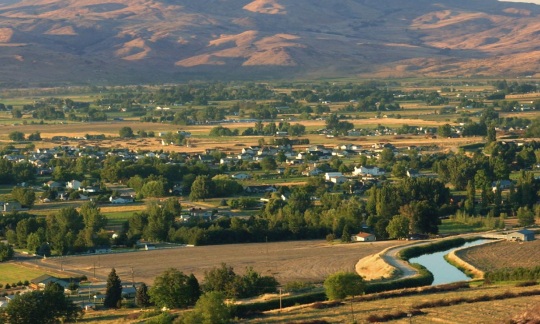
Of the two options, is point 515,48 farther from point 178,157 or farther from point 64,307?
point 64,307

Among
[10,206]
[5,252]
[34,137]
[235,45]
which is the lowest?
[5,252]

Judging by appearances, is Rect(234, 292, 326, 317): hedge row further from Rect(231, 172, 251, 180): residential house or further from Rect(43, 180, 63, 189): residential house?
Rect(231, 172, 251, 180): residential house

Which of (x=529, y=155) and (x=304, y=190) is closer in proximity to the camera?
(x=304, y=190)

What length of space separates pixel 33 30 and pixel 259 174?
122522mm

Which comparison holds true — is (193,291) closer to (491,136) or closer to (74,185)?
(74,185)

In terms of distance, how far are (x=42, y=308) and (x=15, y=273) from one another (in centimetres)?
756

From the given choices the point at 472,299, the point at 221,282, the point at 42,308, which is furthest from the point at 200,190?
the point at 472,299

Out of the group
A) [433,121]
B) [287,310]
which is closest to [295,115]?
[433,121]

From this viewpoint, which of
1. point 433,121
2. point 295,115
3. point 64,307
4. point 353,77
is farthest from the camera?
point 353,77

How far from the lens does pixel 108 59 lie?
517 ft

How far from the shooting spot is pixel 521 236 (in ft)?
120

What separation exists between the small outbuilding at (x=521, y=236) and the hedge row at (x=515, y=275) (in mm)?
6089

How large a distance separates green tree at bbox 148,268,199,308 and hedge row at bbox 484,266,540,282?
7.12 metres

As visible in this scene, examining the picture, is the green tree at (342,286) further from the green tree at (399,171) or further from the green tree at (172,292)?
the green tree at (399,171)
